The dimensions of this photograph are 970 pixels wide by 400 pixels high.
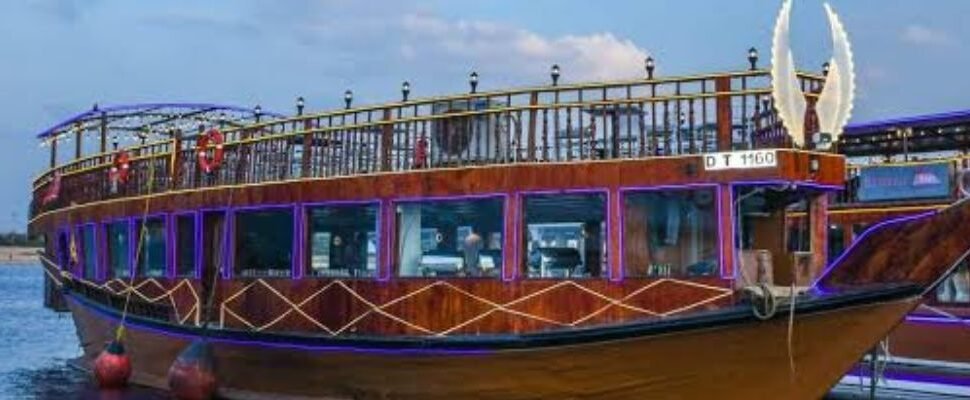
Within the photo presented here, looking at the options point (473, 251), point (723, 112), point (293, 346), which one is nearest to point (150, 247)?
point (293, 346)

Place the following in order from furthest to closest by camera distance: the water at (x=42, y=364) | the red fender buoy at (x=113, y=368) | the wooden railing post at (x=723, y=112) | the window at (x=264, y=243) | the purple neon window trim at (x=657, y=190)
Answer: the water at (x=42, y=364) → the red fender buoy at (x=113, y=368) → the window at (x=264, y=243) → the wooden railing post at (x=723, y=112) → the purple neon window trim at (x=657, y=190)

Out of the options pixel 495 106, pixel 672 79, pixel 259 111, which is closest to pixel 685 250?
pixel 672 79

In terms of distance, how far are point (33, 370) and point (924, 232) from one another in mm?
18340

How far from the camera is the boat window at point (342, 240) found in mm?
13359

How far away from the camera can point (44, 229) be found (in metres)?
22.5

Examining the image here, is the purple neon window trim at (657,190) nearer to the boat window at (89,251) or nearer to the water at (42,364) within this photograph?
the water at (42,364)

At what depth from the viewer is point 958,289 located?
15.9m

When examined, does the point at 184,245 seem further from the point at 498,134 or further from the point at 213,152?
the point at 498,134

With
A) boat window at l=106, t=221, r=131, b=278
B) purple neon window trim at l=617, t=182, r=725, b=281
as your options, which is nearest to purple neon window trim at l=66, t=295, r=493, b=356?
boat window at l=106, t=221, r=131, b=278

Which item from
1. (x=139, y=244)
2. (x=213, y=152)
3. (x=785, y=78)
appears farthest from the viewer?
(x=139, y=244)

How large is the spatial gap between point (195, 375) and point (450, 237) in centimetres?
424

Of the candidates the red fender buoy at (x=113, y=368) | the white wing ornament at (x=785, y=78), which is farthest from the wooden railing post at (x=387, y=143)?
the red fender buoy at (x=113, y=368)

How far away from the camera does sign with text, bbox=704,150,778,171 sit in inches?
415

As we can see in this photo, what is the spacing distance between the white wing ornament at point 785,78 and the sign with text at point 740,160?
11.5 inches
